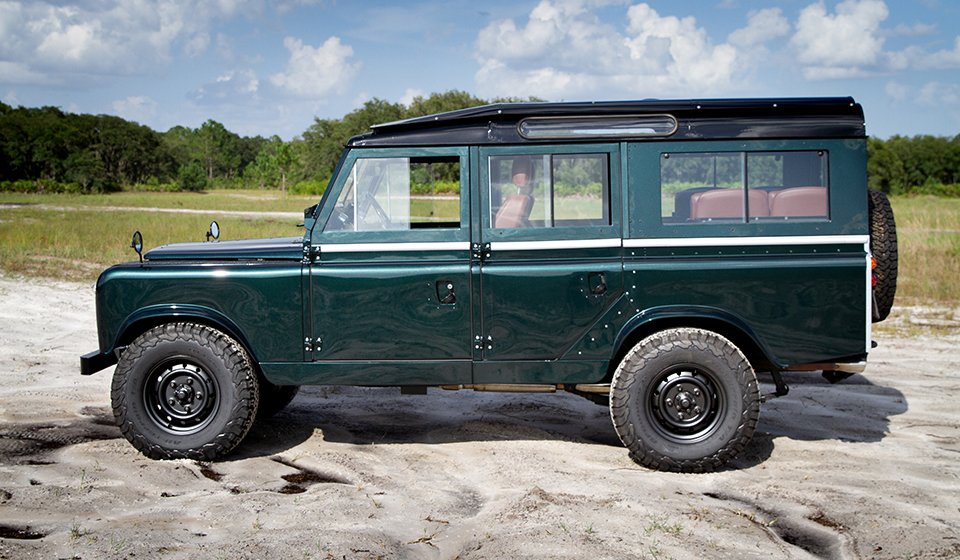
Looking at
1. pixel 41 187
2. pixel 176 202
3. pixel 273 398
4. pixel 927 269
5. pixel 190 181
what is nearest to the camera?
pixel 273 398

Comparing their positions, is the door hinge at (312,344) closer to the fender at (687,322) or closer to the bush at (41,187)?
the fender at (687,322)

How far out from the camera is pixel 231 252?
→ 21.1 feet

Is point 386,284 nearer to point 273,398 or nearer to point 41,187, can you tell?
point 273,398

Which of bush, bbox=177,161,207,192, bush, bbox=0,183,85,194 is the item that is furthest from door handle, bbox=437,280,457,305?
bush, bbox=177,161,207,192

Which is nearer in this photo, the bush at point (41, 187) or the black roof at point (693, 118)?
the black roof at point (693, 118)

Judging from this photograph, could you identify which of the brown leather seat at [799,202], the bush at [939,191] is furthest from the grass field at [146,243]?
the bush at [939,191]

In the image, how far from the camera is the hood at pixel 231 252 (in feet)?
20.6

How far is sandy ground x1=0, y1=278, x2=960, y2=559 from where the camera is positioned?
190 inches

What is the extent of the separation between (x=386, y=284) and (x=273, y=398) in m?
2.00

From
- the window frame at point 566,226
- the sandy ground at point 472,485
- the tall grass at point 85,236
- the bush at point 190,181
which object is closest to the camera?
the sandy ground at point 472,485

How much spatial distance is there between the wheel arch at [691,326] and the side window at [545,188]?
0.71 meters

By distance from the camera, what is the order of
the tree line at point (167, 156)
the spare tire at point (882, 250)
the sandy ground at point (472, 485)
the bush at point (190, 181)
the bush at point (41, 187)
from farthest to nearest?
the bush at point (190, 181)
the tree line at point (167, 156)
the bush at point (41, 187)
the spare tire at point (882, 250)
the sandy ground at point (472, 485)

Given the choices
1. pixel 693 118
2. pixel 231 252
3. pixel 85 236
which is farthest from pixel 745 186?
pixel 85 236

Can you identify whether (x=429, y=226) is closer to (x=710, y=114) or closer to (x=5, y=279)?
(x=710, y=114)
